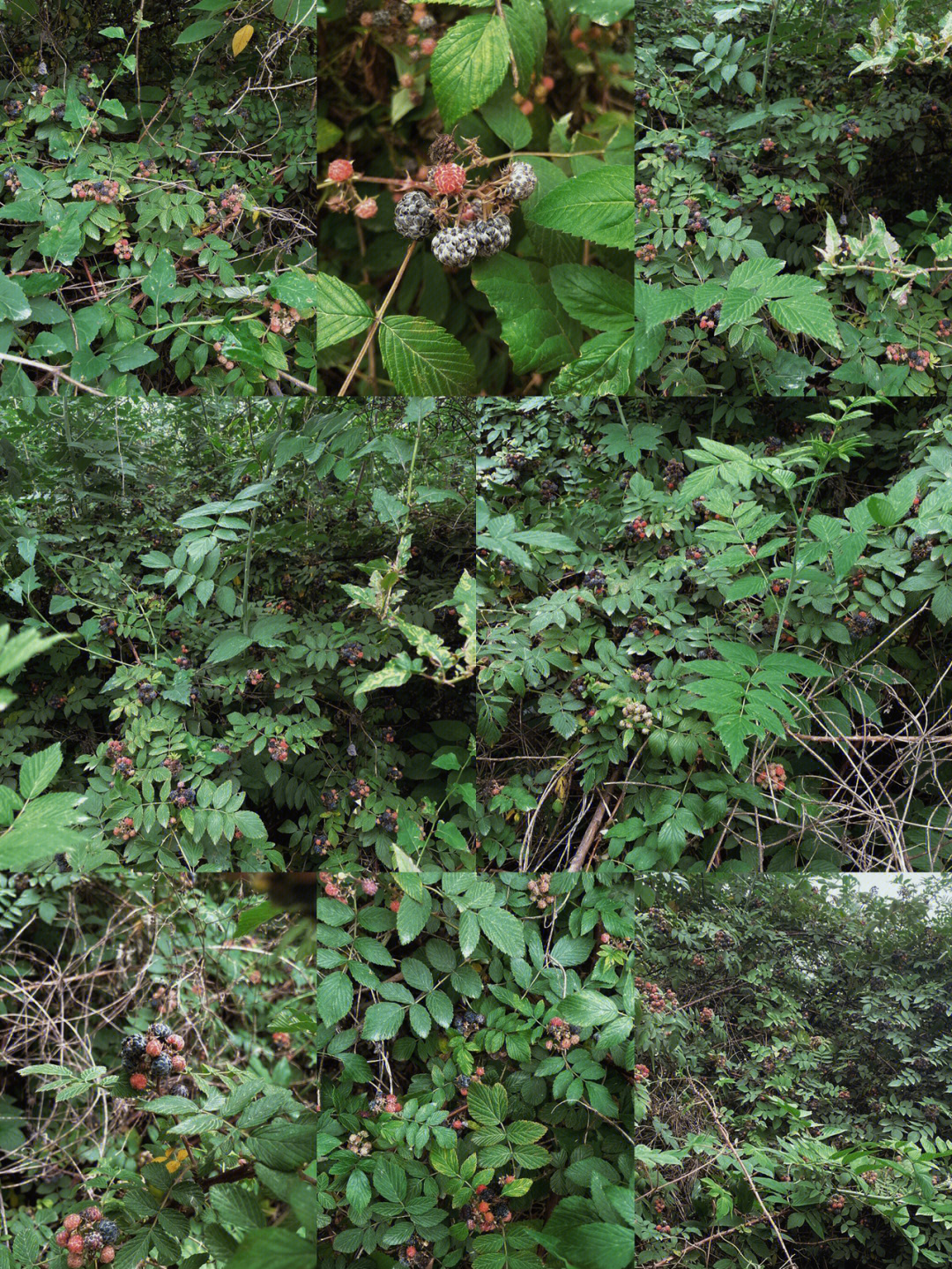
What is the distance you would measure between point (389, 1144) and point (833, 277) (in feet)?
6.28

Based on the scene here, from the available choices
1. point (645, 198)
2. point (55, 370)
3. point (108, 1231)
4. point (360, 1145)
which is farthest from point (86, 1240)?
point (645, 198)

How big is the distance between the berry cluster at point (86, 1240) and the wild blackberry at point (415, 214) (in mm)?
1879

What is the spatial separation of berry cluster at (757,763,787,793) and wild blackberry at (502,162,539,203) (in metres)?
1.19

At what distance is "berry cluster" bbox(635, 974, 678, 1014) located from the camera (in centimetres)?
173

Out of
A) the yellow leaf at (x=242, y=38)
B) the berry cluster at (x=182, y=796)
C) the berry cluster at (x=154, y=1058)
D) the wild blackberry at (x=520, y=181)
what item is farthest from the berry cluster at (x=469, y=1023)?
the yellow leaf at (x=242, y=38)

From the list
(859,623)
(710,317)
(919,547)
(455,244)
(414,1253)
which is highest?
(455,244)

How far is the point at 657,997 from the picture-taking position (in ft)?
5.66

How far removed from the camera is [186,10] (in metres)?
1.83

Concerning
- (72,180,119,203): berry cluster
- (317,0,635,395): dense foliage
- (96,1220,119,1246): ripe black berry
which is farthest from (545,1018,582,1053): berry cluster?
(72,180,119,203): berry cluster

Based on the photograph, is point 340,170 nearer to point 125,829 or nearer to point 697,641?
point 697,641

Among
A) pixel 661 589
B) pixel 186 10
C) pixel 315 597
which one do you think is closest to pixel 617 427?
pixel 661 589

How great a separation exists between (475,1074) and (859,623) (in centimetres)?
112

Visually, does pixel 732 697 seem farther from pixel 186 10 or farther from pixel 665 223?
pixel 186 10

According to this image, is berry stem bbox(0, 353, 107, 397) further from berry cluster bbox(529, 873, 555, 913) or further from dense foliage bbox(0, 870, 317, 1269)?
berry cluster bbox(529, 873, 555, 913)
